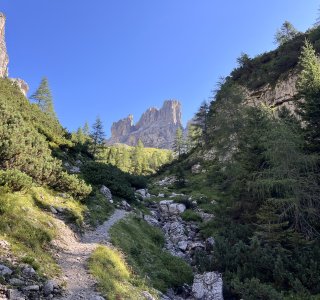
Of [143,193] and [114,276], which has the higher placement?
[143,193]

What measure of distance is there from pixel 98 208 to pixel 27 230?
9.54 metres

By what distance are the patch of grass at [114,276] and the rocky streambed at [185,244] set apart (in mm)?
1682

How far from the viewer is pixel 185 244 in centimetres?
2169

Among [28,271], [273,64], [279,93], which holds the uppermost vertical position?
[273,64]

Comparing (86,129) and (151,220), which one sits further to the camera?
(86,129)

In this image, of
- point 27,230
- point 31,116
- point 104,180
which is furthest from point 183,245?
point 31,116

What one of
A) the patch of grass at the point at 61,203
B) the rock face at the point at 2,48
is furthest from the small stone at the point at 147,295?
the rock face at the point at 2,48

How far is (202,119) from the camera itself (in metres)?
69.4

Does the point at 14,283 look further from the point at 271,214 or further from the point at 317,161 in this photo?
the point at 317,161

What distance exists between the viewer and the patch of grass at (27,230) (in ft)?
37.0

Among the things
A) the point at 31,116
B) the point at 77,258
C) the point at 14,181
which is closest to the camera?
the point at 77,258

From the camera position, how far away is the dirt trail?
10477 millimetres

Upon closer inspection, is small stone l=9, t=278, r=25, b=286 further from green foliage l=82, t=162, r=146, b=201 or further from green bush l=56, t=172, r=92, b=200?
green foliage l=82, t=162, r=146, b=201

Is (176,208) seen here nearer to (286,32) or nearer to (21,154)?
(21,154)
